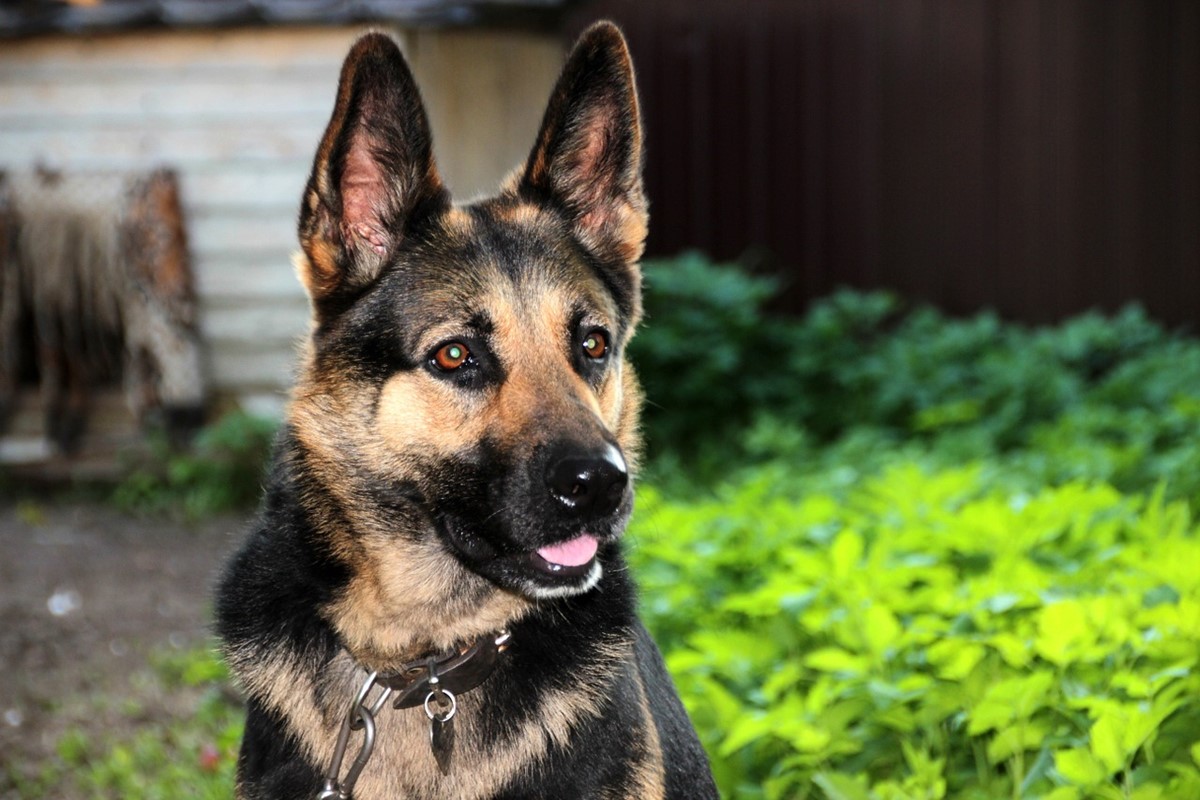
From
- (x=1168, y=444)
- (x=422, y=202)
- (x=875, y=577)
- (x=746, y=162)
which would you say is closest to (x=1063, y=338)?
(x=1168, y=444)

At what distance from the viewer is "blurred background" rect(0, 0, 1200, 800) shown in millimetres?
3457

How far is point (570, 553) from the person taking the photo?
267 cm

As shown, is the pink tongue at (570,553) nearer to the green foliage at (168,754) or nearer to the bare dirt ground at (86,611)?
the bare dirt ground at (86,611)

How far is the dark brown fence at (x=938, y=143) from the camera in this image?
10461mm

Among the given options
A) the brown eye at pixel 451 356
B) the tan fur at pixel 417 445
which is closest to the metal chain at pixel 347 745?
the tan fur at pixel 417 445

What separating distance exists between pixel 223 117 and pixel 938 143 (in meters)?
5.62

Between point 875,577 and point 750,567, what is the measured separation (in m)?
0.96

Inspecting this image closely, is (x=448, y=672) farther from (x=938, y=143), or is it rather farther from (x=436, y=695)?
(x=938, y=143)

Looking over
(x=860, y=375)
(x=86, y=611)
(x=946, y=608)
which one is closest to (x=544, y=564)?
(x=946, y=608)

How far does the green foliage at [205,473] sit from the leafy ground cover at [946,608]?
8.82ft

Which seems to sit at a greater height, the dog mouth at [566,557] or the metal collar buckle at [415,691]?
the dog mouth at [566,557]

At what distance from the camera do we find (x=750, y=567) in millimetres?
4727

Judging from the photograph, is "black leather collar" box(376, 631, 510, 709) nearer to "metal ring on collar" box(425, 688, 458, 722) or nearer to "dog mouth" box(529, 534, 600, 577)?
"metal ring on collar" box(425, 688, 458, 722)

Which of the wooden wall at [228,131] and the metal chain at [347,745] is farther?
the wooden wall at [228,131]
